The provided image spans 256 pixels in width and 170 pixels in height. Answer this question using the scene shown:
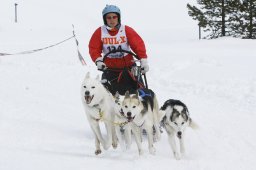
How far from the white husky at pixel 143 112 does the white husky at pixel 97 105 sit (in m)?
0.34

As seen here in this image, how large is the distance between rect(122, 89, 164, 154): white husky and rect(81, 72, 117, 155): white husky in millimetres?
337

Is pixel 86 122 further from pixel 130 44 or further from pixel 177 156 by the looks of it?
pixel 177 156

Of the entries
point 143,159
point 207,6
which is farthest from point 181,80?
point 207,6

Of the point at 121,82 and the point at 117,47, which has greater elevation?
the point at 117,47

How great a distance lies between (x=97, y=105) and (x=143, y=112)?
584 mm

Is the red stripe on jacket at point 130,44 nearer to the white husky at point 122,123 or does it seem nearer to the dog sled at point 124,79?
the dog sled at point 124,79

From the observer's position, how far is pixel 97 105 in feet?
17.9

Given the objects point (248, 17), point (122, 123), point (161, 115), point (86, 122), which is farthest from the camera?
point (248, 17)

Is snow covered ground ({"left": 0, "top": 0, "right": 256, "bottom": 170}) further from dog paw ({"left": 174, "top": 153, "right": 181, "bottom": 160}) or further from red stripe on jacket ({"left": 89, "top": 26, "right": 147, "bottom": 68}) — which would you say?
red stripe on jacket ({"left": 89, "top": 26, "right": 147, "bottom": 68})

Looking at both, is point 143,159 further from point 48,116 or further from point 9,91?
point 9,91

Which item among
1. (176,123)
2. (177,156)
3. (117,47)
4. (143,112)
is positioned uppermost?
(117,47)

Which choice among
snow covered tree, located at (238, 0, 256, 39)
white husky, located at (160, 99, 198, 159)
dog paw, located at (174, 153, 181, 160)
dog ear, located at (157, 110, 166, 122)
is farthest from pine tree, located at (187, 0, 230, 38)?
dog paw, located at (174, 153, 181, 160)

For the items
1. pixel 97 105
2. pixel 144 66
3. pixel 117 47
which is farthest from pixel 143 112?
pixel 117 47

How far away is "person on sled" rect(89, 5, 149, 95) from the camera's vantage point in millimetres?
6258
